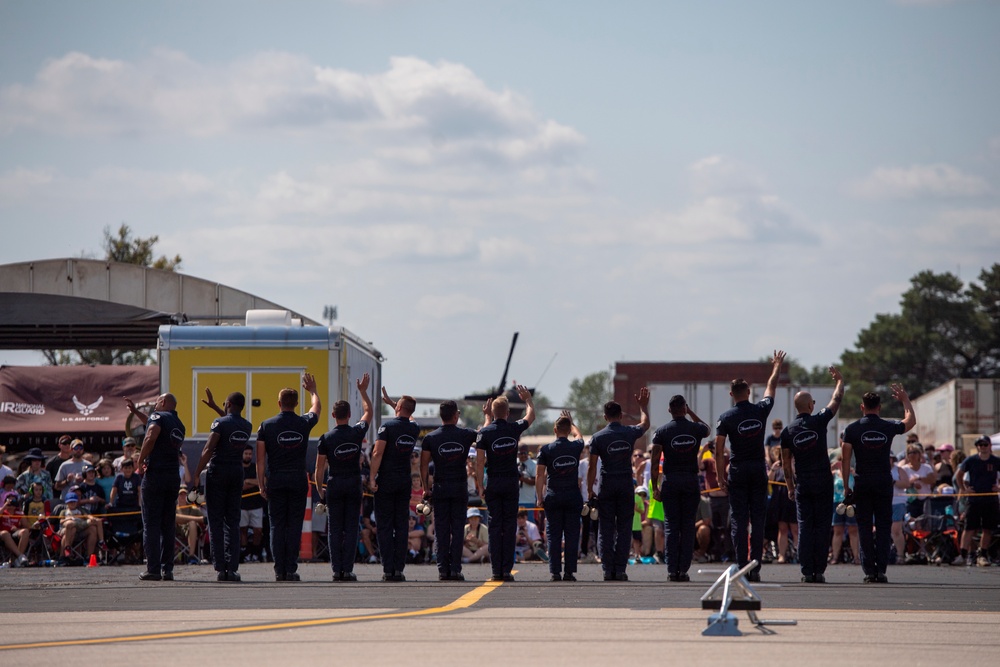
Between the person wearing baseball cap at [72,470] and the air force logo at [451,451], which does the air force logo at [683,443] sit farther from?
the person wearing baseball cap at [72,470]

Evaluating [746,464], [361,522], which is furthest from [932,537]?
[361,522]

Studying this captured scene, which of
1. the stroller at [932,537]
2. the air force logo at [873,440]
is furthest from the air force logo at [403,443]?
the stroller at [932,537]

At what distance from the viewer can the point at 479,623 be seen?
10.2 meters

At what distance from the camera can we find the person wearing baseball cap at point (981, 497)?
1995cm

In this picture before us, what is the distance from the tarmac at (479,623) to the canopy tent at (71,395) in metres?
14.6

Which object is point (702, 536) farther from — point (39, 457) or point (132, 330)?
point (132, 330)

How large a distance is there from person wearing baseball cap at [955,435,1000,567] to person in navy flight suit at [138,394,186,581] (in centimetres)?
1108

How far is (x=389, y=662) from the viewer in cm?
811

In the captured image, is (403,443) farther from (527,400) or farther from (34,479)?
(34,479)

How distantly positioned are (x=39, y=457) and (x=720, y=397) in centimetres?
2173

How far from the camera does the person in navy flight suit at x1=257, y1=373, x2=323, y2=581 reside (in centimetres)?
1505

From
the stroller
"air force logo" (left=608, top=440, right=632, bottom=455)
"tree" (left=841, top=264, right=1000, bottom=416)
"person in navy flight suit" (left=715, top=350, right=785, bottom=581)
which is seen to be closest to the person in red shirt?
"air force logo" (left=608, top=440, right=632, bottom=455)

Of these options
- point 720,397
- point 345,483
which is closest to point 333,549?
point 345,483

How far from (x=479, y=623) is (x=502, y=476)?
4.95m
